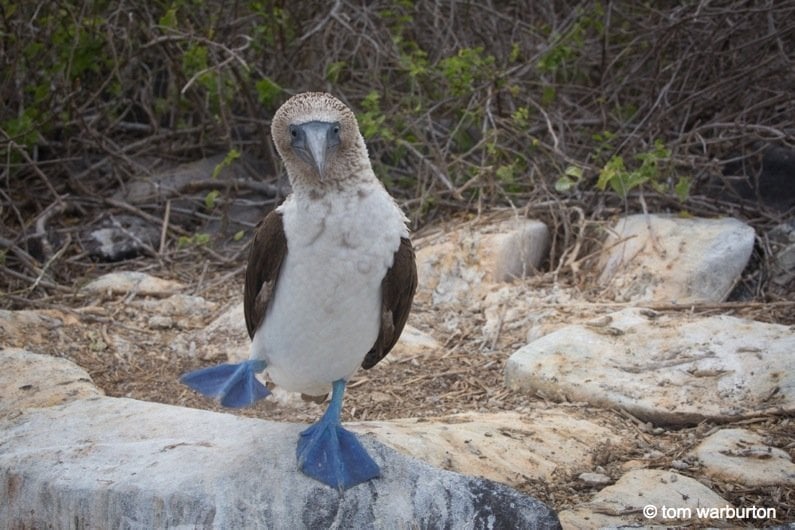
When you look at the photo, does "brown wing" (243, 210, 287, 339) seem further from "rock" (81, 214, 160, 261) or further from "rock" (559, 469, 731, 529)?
"rock" (81, 214, 160, 261)

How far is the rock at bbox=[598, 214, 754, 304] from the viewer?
483 cm

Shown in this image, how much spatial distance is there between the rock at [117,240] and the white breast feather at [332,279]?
2.95 meters

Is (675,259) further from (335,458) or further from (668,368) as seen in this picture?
(335,458)

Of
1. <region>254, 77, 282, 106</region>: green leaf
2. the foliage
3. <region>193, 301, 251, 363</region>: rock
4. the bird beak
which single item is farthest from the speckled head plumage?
<region>254, 77, 282, 106</region>: green leaf

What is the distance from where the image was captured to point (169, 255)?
5852 millimetres

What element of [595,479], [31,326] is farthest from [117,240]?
[595,479]

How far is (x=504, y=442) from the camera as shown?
11.3 ft

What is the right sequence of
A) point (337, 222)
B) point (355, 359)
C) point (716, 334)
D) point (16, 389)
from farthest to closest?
point (716, 334), point (16, 389), point (355, 359), point (337, 222)

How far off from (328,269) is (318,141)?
373 millimetres

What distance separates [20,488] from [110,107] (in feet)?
13.4

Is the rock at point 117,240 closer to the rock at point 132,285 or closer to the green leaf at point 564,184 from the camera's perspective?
the rock at point 132,285

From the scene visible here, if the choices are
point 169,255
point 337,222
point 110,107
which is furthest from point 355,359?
point 110,107

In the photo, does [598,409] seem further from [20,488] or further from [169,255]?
[169,255]

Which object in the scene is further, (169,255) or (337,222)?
(169,255)
